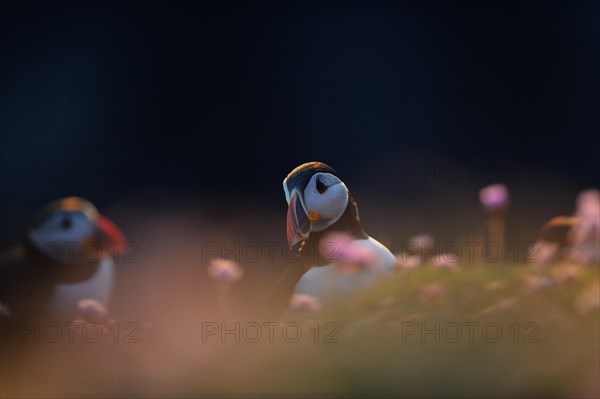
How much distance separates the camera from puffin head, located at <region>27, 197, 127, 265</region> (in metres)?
2.74

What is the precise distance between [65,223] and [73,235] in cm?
6

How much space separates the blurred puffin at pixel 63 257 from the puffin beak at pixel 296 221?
756 millimetres

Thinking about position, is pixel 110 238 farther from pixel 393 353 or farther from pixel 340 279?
pixel 393 353

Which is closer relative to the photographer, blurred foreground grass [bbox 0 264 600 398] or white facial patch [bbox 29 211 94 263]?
blurred foreground grass [bbox 0 264 600 398]

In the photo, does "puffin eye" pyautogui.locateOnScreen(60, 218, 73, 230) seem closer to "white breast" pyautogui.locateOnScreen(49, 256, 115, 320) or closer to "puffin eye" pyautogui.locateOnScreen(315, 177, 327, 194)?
"white breast" pyautogui.locateOnScreen(49, 256, 115, 320)

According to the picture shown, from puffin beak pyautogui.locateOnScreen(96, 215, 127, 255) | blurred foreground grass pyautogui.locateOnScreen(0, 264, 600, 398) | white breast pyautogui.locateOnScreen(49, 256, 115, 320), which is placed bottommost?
blurred foreground grass pyautogui.locateOnScreen(0, 264, 600, 398)

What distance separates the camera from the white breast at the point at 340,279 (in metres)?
2.53

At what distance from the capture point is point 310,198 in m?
3.04

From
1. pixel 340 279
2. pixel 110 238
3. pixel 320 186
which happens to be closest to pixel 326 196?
pixel 320 186

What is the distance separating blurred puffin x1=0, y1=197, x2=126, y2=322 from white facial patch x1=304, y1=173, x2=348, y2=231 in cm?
87

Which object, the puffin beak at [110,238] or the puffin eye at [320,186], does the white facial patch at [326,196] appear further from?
the puffin beak at [110,238]

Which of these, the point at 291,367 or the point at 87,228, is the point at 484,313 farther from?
the point at 87,228

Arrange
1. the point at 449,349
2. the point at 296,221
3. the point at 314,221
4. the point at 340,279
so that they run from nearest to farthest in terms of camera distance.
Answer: the point at 449,349
the point at 340,279
the point at 296,221
the point at 314,221

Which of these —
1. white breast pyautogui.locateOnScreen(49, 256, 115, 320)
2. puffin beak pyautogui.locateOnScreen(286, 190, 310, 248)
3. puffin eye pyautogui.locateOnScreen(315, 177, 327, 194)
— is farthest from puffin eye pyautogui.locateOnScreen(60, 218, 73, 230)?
puffin eye pyautogui.locateOnScreen(315, 177, 327, 194)
